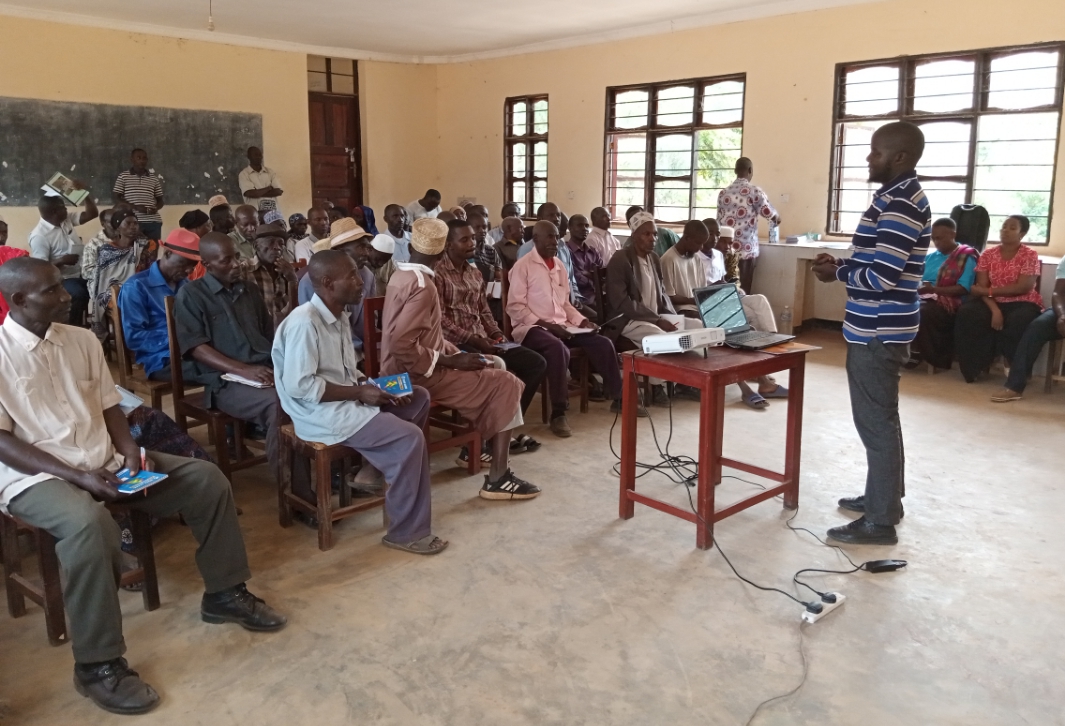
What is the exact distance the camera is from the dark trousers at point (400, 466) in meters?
2.82

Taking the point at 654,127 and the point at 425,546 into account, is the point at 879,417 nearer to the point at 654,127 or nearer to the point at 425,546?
the point at 425,546

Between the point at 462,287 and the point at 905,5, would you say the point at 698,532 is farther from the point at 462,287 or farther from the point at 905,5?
the point at 905,5

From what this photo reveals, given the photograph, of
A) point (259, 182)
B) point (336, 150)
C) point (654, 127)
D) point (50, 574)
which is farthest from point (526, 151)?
point (50, 574)

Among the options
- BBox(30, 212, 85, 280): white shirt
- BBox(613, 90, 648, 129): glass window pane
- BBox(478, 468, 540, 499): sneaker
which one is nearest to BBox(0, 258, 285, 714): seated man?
BBox(478, 468, 540, 499): sneaker

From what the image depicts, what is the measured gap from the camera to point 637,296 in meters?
4.85

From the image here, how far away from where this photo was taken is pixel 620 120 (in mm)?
9102

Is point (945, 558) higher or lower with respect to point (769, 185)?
lower

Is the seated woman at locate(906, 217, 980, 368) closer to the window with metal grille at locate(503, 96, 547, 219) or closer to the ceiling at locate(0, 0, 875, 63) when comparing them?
the ceiling at locate(0, 0, 875, 63)

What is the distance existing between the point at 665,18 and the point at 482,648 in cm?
748

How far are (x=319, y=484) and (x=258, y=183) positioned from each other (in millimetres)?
7249

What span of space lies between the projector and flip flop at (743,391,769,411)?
1944mm

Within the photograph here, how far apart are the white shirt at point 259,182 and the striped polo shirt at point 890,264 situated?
7737mm

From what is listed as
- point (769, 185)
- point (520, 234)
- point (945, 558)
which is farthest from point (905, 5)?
point (945, 558)

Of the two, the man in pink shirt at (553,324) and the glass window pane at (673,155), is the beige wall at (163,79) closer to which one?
the glass window pane at (673,155)
